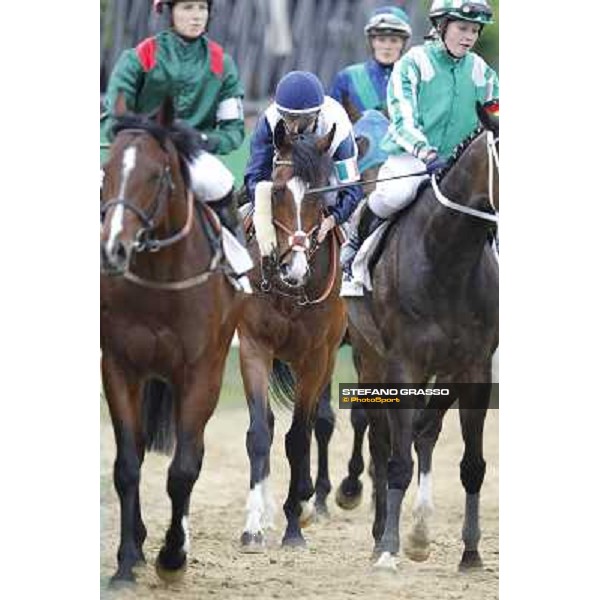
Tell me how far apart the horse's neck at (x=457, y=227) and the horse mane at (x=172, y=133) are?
3.25 feet

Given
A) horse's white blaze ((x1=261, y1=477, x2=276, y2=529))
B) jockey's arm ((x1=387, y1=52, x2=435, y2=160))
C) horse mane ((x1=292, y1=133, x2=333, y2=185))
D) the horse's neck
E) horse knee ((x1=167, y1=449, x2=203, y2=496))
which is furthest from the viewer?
horse's white blaze ((x1=261, y1=477, x2=276, y2=529))

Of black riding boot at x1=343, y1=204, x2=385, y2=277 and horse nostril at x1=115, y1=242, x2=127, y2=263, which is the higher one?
black riding boot at x1=343, y1=204, x2=385, y2=277

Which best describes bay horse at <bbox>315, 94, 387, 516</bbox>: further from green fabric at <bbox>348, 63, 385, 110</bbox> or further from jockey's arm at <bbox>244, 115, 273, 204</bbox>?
→ jockey's arm at <bbox>244, 115, 273, 204</bbox>

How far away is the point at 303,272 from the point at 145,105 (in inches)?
32.6

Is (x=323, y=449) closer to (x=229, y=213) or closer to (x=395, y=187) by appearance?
(x=395, y=187)

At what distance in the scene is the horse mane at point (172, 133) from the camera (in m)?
6.85

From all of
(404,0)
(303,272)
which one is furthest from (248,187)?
(404,0)

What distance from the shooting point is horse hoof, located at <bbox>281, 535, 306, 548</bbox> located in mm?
7789

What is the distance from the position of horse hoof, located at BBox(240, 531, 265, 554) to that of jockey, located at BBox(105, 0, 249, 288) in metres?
1.24

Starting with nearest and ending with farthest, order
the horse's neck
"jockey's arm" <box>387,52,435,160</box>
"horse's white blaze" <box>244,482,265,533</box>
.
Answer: the horse's neck < "jockey's arm" <box>387,52,435,160</box> < "horse's white blaze" <box>244,482,265,533</box>

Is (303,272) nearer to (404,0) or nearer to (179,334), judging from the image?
(179,334)

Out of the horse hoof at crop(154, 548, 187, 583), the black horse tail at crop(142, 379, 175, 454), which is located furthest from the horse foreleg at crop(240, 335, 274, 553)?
the horse hoof at crop(154, 548, 187, 583)

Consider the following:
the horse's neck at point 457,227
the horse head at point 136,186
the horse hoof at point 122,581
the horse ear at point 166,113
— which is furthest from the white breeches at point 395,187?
the horse hoof at point 122,581
